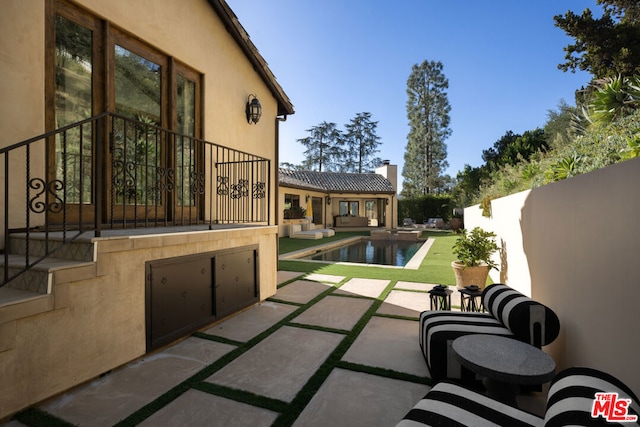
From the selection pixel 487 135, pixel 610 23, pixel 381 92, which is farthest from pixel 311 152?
pixel 610 23

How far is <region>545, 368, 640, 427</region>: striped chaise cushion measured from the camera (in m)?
1.26

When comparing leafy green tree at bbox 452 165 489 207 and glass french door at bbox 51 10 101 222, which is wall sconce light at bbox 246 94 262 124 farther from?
leafy green tree at bbox 452 165 489 207

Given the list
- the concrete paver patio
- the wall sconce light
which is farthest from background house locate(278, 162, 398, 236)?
the concrete paver patio

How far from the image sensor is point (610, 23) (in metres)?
10.8

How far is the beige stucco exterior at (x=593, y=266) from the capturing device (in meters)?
1.83

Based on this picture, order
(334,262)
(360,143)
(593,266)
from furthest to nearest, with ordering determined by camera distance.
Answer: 1. (360,143)
2. (334,262)
3. (593,266)

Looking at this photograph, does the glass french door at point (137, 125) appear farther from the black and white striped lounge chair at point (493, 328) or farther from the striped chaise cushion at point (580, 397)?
the striped chaise cushion at point (580, 397)

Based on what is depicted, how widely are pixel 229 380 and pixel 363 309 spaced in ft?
8.27

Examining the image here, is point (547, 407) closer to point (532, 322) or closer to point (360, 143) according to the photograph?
point (532, 322)

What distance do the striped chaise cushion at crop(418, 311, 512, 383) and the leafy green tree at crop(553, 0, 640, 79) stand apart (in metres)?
12.2

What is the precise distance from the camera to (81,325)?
2.56 m

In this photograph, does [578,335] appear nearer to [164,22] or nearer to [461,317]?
[461,317]

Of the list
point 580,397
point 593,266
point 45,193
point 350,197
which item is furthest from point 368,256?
point 350,197

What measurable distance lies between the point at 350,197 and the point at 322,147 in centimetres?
1623
